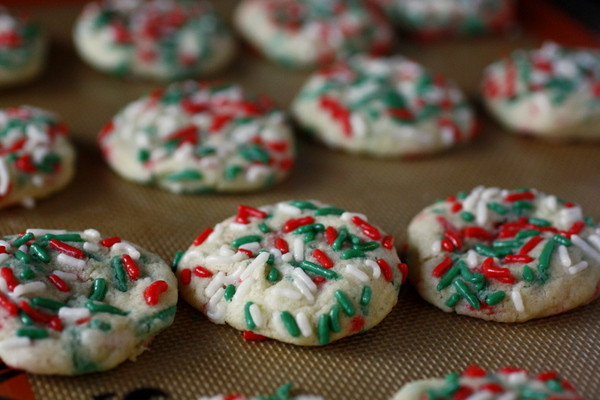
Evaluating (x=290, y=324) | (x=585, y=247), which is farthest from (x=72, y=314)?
(x=585, y=247)

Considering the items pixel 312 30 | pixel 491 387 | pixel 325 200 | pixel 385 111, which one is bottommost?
pixel 325 200

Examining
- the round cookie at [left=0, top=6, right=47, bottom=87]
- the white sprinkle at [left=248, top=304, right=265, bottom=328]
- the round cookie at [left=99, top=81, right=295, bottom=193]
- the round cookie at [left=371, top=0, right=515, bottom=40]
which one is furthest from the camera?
the round cookie at [left=371, top=0, right=515, bottom=40]

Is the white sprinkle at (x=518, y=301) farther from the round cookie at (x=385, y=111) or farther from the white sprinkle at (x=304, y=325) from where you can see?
the round cookie at (x=385, y=111)

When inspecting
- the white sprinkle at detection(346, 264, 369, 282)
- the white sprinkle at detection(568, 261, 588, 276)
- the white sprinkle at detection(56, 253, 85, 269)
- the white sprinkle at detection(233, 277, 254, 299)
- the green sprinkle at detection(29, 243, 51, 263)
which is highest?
the green sprinkle at detection(29, 243, 51, 263)

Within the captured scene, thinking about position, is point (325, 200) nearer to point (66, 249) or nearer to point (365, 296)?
point (365, 296)

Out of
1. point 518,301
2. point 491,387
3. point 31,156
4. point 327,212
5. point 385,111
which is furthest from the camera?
point 385,111

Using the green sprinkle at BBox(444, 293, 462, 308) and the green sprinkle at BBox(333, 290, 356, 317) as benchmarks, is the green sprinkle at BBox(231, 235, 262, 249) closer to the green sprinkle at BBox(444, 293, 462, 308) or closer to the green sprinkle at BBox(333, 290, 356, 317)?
the green sprinkle at BBox(333, 290, 356, 317)

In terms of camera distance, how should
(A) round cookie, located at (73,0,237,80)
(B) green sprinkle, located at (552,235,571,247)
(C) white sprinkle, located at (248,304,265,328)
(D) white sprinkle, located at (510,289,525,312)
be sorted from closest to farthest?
(C) white sprinkle, located at (248,304,265,328)
(D) white sprinkle, located at (510,289,525,312)
(B) green sprinkle, located at (552,235,571,247)
(A) round cookie, located at (73,0,237,80)

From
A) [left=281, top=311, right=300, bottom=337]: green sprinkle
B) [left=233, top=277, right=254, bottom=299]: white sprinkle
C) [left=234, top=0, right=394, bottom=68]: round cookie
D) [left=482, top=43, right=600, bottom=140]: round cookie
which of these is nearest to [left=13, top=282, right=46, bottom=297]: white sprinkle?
[left=233, top=277, right=254, bottom=299]: white sprinkle
